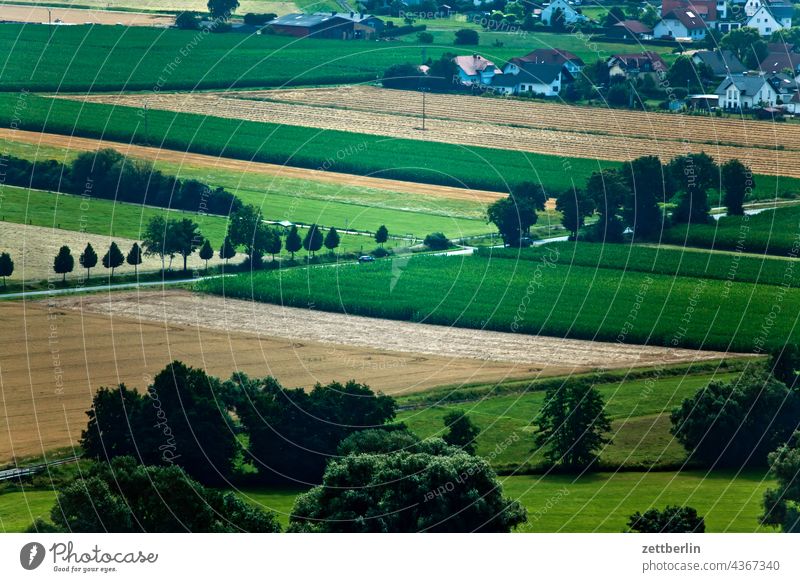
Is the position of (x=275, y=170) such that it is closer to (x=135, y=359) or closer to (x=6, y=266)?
(x=6, y=266)

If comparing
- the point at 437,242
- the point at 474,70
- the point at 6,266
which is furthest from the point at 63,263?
the point at 474,70

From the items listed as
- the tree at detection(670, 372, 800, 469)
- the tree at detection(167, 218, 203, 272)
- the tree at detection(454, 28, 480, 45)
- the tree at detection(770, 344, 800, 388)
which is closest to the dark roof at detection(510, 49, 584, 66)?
the tree at detection(454, 28, 480, 45)

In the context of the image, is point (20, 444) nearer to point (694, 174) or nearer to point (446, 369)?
point (446, 369)

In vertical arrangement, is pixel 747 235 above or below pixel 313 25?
below

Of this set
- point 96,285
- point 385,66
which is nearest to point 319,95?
point 385,66

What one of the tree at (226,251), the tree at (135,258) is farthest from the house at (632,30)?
the tree at (135,258)

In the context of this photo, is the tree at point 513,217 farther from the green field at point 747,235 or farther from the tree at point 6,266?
the tree at point 6,266
